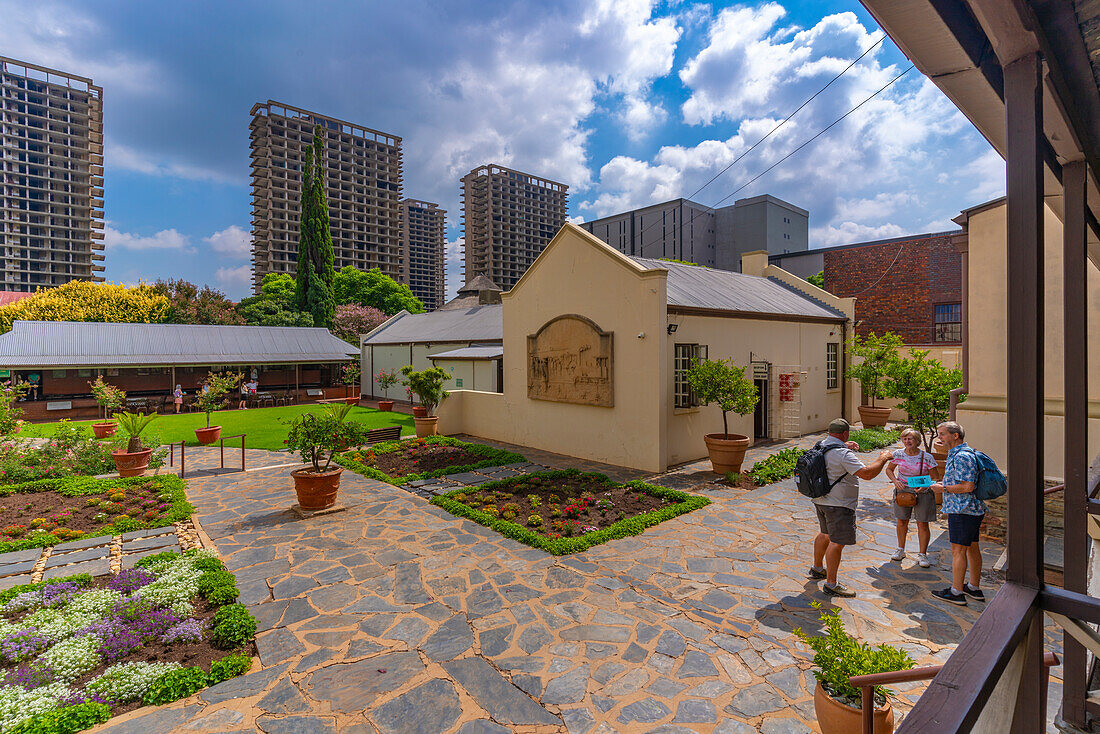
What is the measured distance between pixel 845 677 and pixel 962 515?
359cm

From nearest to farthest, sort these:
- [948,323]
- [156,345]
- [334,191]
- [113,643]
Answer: [113,643] → [948,323] → [156,345] → [334,191]

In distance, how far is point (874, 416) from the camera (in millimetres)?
18672

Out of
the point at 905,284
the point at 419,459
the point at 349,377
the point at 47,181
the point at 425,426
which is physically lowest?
the point at 419,459

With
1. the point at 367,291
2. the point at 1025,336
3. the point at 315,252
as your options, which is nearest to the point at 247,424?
the point at 1025,336

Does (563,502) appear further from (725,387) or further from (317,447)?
(317,447)

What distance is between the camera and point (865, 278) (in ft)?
85.6

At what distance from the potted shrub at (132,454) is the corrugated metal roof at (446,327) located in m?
14.8

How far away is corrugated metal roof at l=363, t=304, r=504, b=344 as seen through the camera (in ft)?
88.8

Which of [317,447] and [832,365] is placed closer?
[317,447]

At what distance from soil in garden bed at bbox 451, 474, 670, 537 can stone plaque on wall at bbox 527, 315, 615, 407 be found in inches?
109

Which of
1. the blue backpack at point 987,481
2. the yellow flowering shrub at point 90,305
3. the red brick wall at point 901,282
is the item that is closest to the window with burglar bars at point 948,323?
the red brick wall at point 901,282

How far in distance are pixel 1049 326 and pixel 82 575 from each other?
46.1 feet

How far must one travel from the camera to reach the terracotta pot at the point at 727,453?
39.1 feet

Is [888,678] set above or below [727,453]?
above
